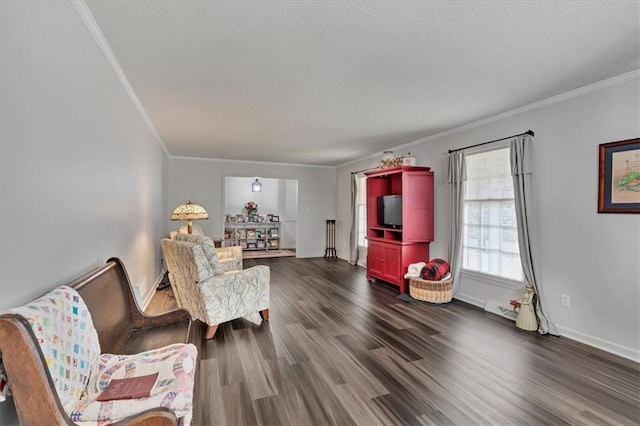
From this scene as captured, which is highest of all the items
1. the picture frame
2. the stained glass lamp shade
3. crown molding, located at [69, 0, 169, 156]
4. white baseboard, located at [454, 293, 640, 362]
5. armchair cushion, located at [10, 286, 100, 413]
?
crown molding, located at [69, 0, 169, 156]

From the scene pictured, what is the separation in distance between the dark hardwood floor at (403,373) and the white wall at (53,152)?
4.16 feet

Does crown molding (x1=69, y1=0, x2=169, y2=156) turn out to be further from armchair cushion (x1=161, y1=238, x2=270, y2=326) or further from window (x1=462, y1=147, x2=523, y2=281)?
window (x1=462, y1=147, x2=523, y2=281)

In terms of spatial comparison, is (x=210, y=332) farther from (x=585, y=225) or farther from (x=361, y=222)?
(x=361, y=222)

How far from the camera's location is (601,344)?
2.88m

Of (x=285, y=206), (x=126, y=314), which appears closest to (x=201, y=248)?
(x=126, y=314)

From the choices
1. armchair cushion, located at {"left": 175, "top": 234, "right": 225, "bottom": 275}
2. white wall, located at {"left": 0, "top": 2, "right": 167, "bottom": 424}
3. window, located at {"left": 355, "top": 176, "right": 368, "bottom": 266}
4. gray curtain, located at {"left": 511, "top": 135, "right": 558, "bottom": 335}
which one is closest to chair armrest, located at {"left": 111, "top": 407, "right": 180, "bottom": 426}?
white wall, located at {"left": 0, "top": 2, "right": 167, "bottom": 424}

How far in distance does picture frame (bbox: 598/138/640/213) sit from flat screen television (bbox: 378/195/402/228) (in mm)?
2601

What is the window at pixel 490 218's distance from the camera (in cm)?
377

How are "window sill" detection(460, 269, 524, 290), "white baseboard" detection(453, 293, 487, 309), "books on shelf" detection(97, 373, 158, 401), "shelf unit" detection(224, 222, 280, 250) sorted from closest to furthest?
"books on shelf" detection(97, 373, 158, 401) → "window sill" detection(460, 269, 524, 290) → "white baseboard" detection(453, 293, 487, 309) → "shelf unit" detection(224, 222, 280, 250)

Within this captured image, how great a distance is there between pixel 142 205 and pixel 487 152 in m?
4.53

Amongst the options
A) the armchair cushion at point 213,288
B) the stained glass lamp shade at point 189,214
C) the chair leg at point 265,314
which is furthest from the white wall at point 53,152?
the stained glass lamp shade at point 189,214

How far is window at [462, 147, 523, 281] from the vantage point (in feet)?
12.4

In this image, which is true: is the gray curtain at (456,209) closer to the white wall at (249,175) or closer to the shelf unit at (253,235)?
the white wall at (249,175)

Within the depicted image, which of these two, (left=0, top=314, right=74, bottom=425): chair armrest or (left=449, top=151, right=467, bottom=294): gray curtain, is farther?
(left=449, top=151, right=467, bottom=294): gray curtain
